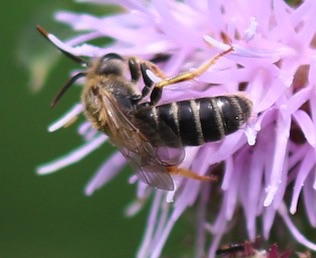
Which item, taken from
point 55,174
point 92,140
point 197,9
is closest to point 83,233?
point 55,174

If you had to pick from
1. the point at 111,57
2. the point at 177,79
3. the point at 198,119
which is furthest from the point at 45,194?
the point at 198,119

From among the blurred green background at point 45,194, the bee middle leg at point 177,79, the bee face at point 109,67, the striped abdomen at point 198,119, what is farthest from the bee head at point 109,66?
the blurred green background at point 45,194

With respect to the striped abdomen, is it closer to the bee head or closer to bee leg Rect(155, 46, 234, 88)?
bee leg Rect(155, 46, 234, 88)

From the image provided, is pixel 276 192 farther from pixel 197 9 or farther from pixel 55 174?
pixel 55 174

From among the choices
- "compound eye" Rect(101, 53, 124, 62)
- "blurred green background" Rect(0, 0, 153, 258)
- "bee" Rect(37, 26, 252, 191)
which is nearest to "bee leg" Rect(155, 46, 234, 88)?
"bee" Rect(37, 26, 252, 191)

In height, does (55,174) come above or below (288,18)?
below
